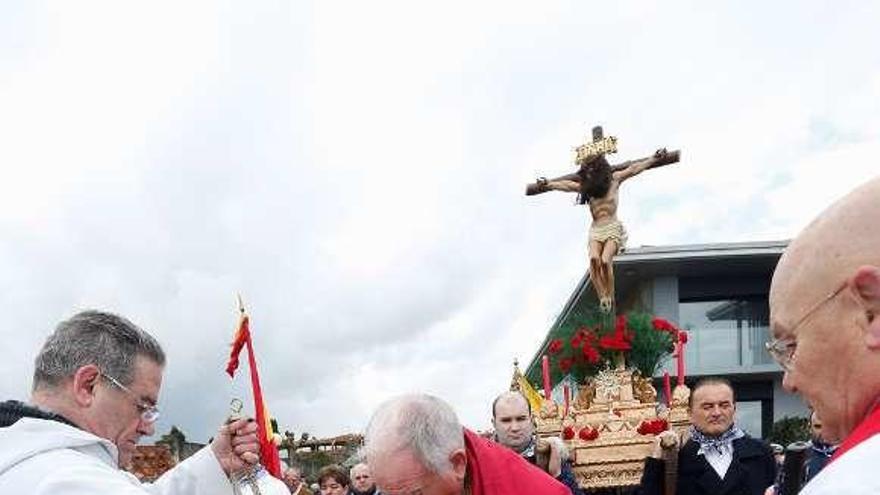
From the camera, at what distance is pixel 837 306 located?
1.46 metres

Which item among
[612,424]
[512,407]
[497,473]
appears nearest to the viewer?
[497,473]

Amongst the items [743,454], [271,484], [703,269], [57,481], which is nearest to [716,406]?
[743,454]

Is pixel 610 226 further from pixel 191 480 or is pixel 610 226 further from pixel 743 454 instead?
pixel 191 480

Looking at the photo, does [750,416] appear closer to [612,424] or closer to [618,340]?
[618,340]

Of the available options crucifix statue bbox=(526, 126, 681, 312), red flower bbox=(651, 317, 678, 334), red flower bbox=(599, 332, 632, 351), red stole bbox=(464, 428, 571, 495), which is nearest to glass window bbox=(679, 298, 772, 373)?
crucifix statue bbox=(526, 126, 681, 312)

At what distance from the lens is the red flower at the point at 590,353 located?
31.2 feet

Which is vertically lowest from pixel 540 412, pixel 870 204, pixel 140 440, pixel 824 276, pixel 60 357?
pixel 540 412

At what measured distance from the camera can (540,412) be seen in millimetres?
9062

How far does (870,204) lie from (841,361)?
24 cm

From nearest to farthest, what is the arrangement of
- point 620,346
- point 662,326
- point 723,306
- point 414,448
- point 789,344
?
point 789,344 < point 414,448 < point 620,346 < point 662,326 < point 723,306

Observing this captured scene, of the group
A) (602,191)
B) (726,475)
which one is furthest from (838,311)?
(602,191)

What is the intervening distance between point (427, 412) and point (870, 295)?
187cm

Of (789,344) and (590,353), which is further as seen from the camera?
(590,353)

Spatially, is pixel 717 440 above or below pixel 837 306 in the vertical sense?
below
